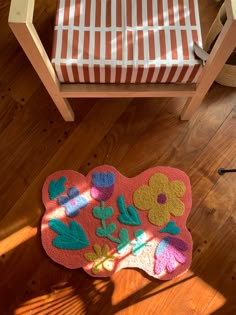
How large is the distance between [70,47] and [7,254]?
2.74 feet

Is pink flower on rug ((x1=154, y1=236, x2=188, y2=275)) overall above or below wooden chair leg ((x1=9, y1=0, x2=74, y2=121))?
below

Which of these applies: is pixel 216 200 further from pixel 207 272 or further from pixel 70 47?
pixel 70 47

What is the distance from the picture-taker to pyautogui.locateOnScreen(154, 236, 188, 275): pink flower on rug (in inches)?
53.2

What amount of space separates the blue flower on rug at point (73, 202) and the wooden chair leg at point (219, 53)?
567 millimetres

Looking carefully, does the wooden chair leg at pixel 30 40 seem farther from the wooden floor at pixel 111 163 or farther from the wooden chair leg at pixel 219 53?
the wooden chair leg at pixel 219 53

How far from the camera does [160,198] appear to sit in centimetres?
142

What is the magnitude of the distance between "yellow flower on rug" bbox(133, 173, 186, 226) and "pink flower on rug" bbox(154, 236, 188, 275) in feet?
0.26

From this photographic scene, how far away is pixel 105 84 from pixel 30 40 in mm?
345

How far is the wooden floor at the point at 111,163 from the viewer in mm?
1342

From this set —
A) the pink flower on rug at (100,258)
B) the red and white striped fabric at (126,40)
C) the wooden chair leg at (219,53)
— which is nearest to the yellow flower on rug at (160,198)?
the pink flower on rug at (100,258)

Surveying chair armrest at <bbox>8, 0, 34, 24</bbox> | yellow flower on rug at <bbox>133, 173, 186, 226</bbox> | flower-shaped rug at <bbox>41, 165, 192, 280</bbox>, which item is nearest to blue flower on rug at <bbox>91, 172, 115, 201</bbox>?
flower-shaped rug at <bbox>41, 165, 192, 280</bbox>

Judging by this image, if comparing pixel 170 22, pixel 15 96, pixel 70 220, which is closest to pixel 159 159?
pixel 70 220

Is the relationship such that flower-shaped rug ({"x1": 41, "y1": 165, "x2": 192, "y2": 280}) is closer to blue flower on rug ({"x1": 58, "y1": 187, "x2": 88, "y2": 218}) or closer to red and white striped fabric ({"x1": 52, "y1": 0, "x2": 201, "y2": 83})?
blue flower on rug ({"x1": 58, "y1": 187, "x2": 88, "y2": 218})

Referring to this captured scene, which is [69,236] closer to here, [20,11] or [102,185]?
[102,185]
